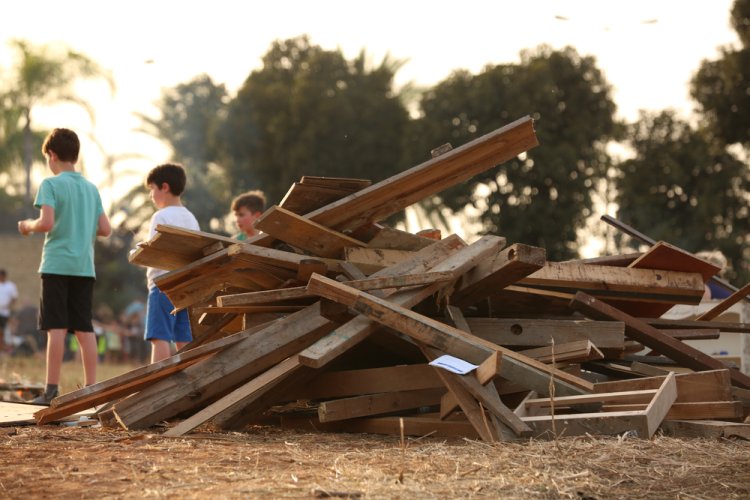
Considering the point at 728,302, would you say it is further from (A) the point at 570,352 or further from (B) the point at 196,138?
(B) the point at 196,138

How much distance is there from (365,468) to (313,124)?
35323 mm

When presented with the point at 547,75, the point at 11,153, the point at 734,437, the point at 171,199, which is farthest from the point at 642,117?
the point at 734,437

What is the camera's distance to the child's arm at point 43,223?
7.91 metres

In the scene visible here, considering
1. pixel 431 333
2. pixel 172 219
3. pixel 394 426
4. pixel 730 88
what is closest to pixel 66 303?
pixel 172 219

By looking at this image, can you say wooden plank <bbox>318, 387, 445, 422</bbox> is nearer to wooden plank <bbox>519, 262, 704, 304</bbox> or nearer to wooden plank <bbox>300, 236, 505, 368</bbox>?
wooden plank <bbox>300, 236, 505, 368</bbox>

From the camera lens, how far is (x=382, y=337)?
604 cm

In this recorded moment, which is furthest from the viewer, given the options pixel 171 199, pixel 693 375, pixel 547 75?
pixel 547 75

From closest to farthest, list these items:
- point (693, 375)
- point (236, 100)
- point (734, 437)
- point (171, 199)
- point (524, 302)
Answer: point (734, 437)
point (693, 375)
point (524, 302)
point (171, 199)
point (236, 100)

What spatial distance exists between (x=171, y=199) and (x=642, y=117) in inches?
1194

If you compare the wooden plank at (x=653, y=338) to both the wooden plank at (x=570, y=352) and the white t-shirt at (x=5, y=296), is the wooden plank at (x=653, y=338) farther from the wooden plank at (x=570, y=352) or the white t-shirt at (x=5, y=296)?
the white t-shirt at (x=5, y=296)

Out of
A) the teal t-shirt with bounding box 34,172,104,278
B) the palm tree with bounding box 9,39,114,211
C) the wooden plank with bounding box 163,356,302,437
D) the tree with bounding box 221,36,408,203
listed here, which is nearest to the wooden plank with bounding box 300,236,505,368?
the wooden plank with bounding box 163,356,302,437

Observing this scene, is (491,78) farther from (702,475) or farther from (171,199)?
(702,475)

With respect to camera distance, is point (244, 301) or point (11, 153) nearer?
point (244, 301)

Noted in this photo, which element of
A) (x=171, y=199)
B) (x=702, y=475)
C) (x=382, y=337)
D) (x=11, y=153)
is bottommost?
(x=702, y=475)
